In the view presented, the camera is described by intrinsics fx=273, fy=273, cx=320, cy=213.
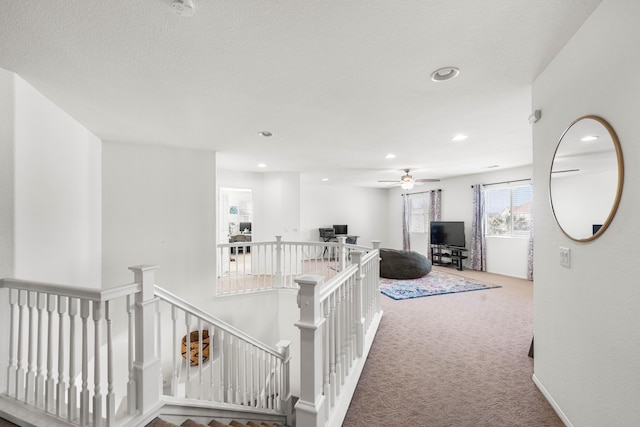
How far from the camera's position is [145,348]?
5.36 ft

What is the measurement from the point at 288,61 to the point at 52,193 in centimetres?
Result: 249

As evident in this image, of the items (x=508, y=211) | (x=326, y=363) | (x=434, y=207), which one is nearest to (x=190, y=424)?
(x=326, y=363)

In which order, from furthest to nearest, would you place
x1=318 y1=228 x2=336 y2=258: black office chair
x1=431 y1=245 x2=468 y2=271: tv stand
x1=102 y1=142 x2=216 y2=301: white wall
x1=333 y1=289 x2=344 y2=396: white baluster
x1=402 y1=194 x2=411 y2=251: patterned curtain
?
x1=402 y1=194 x2=411 y2=251: patterned curtain → x1=318 y1=228 x2=336 y2=258: black office chair → x1=431 y1=245 x2=468 y2=271: tv stand → x1=102 y1=142 x2=216 y2=301: white wall → x1=333 y1=289 x2=344 y2=396: white baluster

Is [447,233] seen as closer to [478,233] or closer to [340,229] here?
[478,233]

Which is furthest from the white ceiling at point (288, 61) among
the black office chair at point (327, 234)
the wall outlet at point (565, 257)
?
the black office chair at point (327, 234)

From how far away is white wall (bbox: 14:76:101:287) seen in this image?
83.7 inches

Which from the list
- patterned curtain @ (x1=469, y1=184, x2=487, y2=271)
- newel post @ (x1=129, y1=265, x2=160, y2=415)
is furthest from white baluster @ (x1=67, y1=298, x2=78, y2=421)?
patterned curtain @ (x1=469, y1=184, x2=487, y2=271)

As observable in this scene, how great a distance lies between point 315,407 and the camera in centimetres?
161

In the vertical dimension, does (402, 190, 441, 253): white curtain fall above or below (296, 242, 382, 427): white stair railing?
above

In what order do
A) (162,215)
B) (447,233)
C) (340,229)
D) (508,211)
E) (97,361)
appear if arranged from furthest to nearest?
(340,229) < (447,233) < (508,211) < (162,215) < (97,361)

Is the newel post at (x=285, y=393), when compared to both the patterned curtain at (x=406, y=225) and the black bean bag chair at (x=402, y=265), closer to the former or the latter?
the black bean bag chair at (x=402, y=265)

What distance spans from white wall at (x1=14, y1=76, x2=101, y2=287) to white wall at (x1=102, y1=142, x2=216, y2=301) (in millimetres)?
283

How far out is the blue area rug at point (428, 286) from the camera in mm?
5148

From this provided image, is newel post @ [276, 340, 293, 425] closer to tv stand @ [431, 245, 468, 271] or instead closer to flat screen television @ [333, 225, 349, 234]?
tv stand @ [431, 245, 468, 271]
